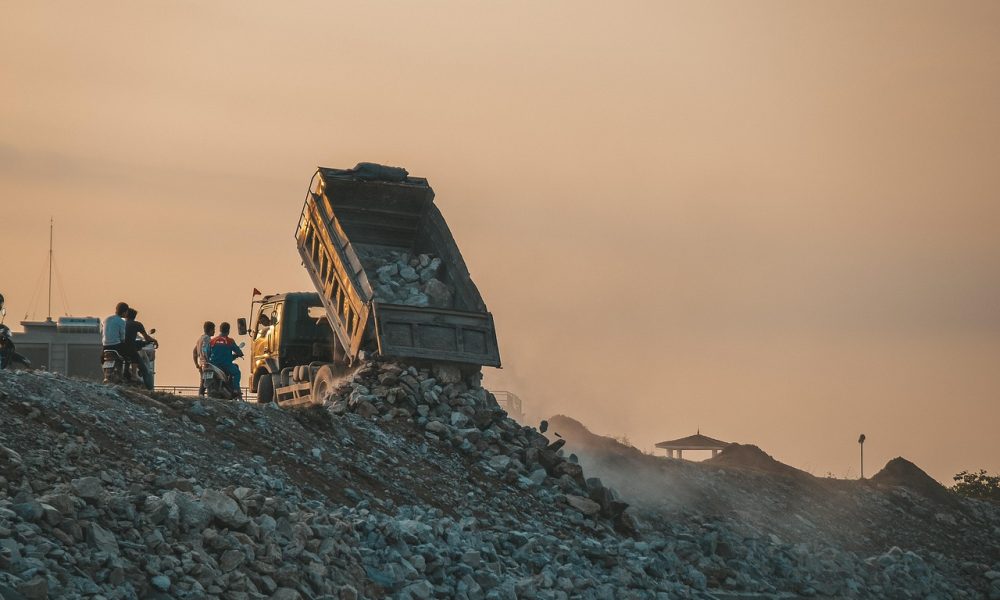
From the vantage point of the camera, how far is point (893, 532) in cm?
2783

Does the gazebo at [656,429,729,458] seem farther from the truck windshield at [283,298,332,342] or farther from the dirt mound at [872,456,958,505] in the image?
the truck windshield at [283,298,332,342]

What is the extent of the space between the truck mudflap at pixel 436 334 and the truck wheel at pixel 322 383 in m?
1.64

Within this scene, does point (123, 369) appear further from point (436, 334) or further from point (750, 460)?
point (750, 460)

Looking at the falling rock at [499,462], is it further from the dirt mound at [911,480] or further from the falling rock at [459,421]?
the dirt mound at [911,480]

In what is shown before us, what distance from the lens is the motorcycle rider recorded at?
852 inches

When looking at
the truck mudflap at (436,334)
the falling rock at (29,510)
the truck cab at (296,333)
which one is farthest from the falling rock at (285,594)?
the truck cab at (296,333)

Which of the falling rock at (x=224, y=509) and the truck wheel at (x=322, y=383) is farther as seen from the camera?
the truck wheel at (x=322, y=383)

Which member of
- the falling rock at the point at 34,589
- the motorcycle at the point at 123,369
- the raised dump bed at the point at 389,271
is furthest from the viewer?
the raised dump bed at the point at 389,271

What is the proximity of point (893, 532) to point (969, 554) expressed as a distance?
156cm

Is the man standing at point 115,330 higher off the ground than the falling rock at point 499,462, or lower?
higher

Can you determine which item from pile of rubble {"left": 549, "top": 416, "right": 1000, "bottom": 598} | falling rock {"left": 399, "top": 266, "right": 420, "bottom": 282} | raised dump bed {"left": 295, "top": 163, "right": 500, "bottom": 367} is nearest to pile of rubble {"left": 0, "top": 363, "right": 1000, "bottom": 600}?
pile of rubble {"left": 549, "top": 416, "right": 1000, "bottom": 598}

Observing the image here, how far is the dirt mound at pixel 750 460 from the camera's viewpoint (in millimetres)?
31945

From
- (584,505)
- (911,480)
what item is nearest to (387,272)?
(584,505)

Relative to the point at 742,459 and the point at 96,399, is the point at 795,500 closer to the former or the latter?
the point at 742,459
